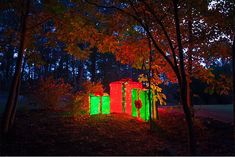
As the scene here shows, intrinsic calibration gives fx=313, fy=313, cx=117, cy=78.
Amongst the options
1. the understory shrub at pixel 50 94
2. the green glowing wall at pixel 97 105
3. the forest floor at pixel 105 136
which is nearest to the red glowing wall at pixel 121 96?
the green glowing wall at pixel 97 105

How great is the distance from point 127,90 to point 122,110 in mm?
1348

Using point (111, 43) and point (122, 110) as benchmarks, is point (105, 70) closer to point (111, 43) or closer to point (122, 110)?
point (122, 110)

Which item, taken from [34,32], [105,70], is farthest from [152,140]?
[105,70]

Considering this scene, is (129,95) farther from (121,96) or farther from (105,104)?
(105,104)

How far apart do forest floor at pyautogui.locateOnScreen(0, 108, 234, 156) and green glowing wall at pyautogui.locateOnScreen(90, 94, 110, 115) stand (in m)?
0.85

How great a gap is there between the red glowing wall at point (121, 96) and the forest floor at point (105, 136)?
1.23m

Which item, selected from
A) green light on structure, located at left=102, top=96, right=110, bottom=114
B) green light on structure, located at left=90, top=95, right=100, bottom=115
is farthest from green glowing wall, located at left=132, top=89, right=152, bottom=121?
green light on structure, located at left=90, top=95, right=100, bottom=115

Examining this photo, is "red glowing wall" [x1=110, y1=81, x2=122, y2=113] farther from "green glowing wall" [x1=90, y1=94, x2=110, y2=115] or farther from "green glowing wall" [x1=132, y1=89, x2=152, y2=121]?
"green glowing wall" [x1=132, y1=89, x2=152, y2=121]

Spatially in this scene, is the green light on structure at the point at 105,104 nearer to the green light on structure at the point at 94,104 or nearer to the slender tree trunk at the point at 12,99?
the green light on structure at the point at 94,104

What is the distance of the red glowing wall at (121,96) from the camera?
61.3 feet

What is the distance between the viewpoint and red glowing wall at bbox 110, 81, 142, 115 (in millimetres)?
18672

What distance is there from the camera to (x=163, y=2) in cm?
1103

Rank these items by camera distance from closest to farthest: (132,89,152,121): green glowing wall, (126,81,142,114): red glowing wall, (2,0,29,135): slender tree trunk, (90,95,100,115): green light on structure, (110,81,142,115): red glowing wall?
1. (2,0,29,135): slender tree trunk
2. (132,89,152,121): green glowing wall
3. (90,95,100,115): green light on structure
4. (126,81,142,114): red glowing wall
5. (110,81,142,115): red glowing wall

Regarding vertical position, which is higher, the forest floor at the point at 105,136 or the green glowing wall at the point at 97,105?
the green glowing wall at the point at 97,105
